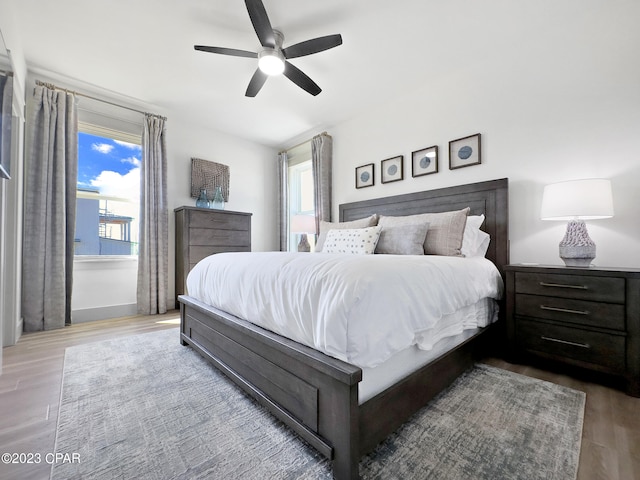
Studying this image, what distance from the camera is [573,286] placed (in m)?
1.79

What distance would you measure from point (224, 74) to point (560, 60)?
305 centimetres

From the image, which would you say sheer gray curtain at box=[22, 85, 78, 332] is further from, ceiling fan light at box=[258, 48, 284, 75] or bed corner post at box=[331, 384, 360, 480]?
bed corner post at box=[331, 384, 360, 480]

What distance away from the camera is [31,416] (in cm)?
137

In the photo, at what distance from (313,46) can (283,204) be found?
2861 mm

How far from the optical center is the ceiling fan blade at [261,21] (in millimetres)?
1802

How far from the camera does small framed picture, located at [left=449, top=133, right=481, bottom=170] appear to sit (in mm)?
Answer: 2730

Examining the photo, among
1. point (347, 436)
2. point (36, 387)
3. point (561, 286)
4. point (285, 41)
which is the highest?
point (285, 41)

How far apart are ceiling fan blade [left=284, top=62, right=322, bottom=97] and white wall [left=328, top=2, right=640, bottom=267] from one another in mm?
1283

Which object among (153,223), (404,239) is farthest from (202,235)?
(404,239)

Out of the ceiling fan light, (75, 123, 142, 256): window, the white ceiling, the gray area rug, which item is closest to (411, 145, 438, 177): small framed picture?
the white ceiling

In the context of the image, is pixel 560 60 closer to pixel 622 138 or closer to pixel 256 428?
pixel 622 138

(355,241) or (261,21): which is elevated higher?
(261,21)

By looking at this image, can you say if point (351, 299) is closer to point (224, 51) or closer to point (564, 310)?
point (564, 310)

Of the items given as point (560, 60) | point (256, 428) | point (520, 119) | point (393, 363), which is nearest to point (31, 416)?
point (256, 428)
